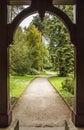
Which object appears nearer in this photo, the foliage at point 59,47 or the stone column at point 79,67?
the stone column at point 79,67

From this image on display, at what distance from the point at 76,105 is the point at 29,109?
449 cm

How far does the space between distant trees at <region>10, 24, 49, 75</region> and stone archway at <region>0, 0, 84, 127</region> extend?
12.2 metres

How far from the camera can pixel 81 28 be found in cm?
756

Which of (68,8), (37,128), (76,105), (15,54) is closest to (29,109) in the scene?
(37,128)

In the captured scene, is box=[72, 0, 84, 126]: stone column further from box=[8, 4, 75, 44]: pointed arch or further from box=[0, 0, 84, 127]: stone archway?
box=[8, 4, 75, 44]: pointed arch

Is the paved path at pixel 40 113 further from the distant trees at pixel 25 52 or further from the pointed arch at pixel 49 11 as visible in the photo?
the distant trees at pixel 25 52

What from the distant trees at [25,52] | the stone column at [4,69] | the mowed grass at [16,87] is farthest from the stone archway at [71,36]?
the distant trees at [25,52]

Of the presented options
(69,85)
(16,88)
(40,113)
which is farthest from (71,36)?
(16,88)

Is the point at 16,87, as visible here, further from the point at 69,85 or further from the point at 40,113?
the point at 40,113

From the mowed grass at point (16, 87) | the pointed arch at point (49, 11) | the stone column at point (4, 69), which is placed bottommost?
the mowed grass at point (16, 87)

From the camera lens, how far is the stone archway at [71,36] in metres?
7.51

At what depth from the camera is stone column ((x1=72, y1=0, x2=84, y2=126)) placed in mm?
7527

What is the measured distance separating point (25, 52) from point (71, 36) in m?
17.4

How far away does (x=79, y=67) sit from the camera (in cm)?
761
